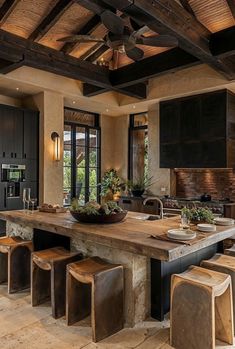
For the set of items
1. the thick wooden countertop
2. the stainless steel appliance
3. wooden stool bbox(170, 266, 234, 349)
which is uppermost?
the stainless steel appliance

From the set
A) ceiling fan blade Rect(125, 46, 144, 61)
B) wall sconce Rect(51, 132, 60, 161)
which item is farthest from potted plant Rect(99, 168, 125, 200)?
ceiling fan blade Rect(125, 46, 144, 61)

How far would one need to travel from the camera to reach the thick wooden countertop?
7.11 feet

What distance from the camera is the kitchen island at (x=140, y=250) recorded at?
2.29m

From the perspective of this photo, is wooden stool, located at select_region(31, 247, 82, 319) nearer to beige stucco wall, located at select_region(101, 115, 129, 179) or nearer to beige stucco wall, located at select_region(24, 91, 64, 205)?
beige stucco wall, located at select_region(24, 91, 64, 205)

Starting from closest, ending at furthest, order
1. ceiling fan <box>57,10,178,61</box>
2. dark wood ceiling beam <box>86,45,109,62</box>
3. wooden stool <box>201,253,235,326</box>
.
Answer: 1. wooden stool <box>201,253,235,326</box>
2. ceiling fan <box>57,10,178,61</box>
3. dark wood ceiling beam <box>86,45,109,62</box>

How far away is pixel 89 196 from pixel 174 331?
5.75 metres

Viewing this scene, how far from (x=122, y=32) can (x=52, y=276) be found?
2737 mm

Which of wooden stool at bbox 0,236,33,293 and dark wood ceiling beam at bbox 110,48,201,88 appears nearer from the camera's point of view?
wooden stool at bbox 0,236,33,293

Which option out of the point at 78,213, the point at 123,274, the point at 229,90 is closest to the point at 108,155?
the point at 229,90

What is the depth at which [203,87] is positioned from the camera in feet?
18.3

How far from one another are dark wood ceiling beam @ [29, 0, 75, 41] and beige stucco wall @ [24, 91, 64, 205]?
1.53m

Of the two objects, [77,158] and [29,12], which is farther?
[77,158]

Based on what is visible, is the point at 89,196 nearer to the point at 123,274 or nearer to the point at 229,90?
the point at 229,90

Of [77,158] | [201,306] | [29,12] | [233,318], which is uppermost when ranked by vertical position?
[29,12]
